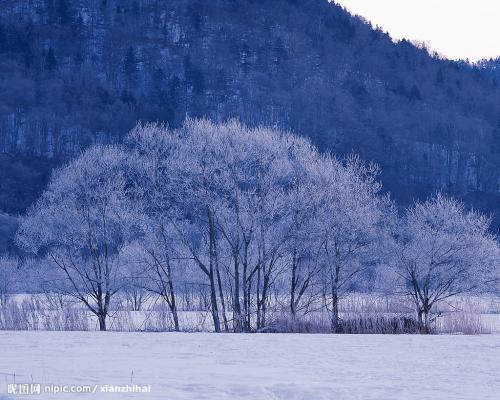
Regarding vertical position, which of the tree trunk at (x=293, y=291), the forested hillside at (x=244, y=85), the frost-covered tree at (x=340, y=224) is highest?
the forested hillside at (x=244, y=85)

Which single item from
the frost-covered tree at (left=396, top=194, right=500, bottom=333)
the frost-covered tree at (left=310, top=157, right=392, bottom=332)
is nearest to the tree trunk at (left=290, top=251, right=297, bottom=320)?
the frost-covered tree at (left=310, top=157, right=392, bottom=332)

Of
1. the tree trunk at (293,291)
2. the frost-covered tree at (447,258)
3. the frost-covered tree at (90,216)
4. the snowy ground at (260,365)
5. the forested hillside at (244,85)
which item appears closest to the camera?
the snowy ground at (260,365)

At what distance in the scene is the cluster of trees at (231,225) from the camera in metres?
32.2

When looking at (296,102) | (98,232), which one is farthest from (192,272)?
(296,102)

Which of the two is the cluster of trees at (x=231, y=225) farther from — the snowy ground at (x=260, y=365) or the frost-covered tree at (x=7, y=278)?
the frost-covered tree at (x=7, y=278)

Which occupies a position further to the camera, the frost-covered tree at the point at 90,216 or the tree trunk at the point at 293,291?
the frost-covered tree at the point at 90,216

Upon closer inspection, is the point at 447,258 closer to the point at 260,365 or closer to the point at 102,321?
the point at 102,321

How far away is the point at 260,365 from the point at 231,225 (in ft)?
57.9

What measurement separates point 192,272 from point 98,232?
19.7 ft

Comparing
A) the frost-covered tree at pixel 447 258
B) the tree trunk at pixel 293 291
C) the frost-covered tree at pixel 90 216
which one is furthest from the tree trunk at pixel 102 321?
the frost-covered tree at pixel 447 258

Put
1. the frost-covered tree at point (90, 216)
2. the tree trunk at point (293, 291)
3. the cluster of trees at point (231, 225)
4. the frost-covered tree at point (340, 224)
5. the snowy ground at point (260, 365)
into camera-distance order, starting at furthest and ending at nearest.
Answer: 1. the frost-covered tree at point (90, 216)
2. the frost-covered tree at point (340, 224)
3. the cluster of trees at point (231, 225)
4. the tree trunk at point (293, 291)
5. the snowy ground at point (260, 365)

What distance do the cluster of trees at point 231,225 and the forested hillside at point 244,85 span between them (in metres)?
75.8

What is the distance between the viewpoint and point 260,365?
15.0 meters

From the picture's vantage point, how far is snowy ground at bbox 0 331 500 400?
11.6 meters
